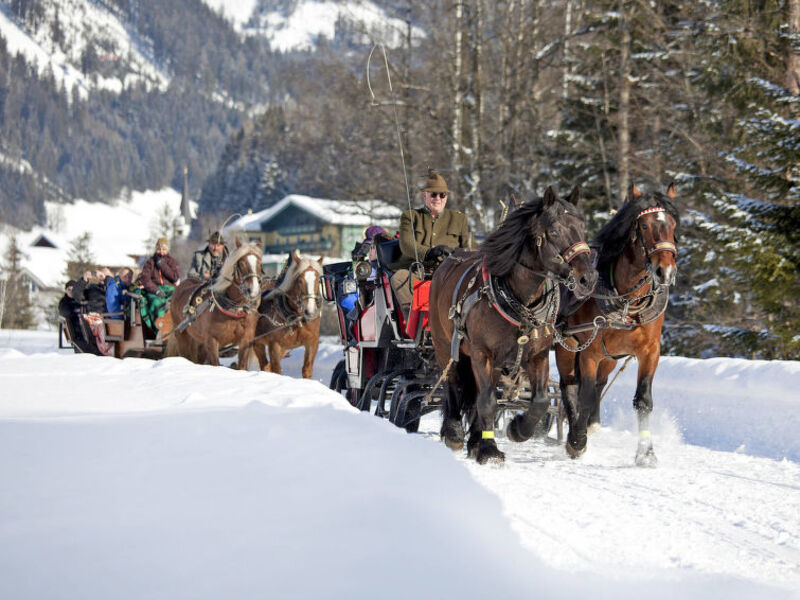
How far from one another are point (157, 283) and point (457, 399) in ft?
25.8

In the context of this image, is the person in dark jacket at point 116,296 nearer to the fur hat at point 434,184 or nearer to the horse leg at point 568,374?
the fur hat at point 434,184

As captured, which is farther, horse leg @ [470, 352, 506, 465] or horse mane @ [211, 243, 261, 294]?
horse mane @ [211, 243, 261, 294]

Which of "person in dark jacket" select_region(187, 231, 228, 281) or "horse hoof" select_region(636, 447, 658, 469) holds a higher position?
"person in dark jacket" select_region(187, 231, 228, 281)

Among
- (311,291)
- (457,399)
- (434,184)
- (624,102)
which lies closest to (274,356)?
(311,291)

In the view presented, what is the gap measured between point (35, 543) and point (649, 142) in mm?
19351

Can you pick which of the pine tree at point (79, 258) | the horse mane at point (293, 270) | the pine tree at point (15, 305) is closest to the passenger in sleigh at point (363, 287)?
the horse mane at point (293, 270)

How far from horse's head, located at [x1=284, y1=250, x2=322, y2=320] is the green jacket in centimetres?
354

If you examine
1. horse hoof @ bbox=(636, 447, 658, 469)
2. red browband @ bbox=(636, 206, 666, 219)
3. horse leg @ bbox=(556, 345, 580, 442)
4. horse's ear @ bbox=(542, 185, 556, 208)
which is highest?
horse's ear @ bbox=(542, 185, 556, 208)

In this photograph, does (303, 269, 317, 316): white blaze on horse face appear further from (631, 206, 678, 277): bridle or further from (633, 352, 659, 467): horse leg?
(631, 206, 678, 277): bridle

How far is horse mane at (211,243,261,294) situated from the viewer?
36.0 ft

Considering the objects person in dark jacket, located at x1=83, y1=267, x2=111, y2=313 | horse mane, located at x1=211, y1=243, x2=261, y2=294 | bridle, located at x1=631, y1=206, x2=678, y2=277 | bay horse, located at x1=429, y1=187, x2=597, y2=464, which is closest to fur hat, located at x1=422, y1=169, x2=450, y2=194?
bay horse, located at x1=429, y1=187, x2=597, y2=464

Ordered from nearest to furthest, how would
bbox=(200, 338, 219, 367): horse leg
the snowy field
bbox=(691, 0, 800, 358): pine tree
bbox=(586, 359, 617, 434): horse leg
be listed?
1. the snowy field
2. bbox=(586, 359, 617, 434): horse leg
3. bbox=(200, 338, 219, 367): horse leg
4. bbox=(691, 0, 800, 358): pine tree

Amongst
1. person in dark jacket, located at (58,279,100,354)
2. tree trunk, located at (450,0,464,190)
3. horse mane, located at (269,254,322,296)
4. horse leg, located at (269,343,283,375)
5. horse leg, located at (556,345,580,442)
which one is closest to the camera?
horse leg, located at (556,345,580,442)

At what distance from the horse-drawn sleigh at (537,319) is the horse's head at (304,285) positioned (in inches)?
139
